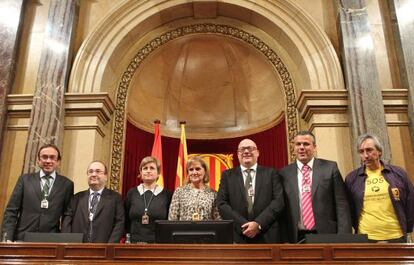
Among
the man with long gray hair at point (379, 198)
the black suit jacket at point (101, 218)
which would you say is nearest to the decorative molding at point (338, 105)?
the man with long gray hair at point (379, 198)

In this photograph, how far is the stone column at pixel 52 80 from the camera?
4.68 meters

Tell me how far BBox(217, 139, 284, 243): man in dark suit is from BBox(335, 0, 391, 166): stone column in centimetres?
190

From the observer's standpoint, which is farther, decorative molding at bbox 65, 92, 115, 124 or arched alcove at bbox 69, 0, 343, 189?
arched alcove at bbox 69, 0, 343, 189

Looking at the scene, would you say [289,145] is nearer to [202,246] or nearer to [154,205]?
[154,205]

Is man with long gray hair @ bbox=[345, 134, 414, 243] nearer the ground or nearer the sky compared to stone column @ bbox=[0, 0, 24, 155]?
nearer the ground

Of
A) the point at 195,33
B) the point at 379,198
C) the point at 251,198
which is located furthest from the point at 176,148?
the point at 379,198

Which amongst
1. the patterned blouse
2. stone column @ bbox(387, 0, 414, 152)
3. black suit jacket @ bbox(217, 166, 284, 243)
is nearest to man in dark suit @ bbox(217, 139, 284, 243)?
black suit jacket @ bbox(217, 166, 284, 243)

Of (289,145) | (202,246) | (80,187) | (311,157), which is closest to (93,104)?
(80,187)

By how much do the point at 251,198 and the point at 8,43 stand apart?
365 cm

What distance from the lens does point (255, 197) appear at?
118 inches

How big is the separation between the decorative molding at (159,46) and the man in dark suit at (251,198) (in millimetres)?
2409

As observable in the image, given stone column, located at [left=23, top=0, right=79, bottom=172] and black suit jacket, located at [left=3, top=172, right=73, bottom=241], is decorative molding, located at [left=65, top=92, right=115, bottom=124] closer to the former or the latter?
stone column, located at [left=23, top=0, right=79, bottom=172]

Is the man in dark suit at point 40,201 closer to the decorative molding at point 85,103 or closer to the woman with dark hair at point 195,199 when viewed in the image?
the woman with dark hair at point 195,199

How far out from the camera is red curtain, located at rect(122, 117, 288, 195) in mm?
6237
